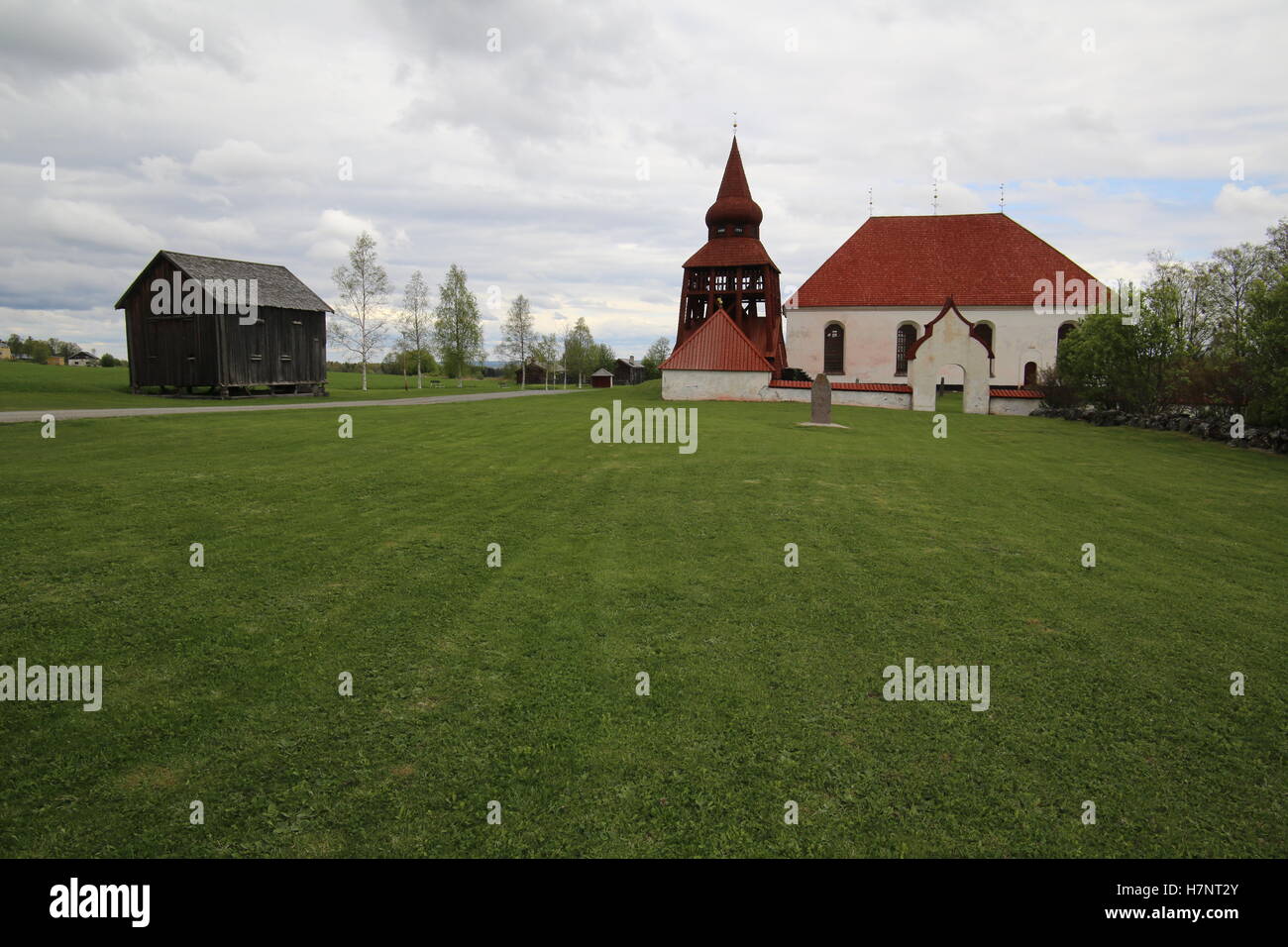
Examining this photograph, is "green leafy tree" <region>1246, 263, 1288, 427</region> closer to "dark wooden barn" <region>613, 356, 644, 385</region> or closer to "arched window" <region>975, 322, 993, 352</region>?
"arched window" <region>975, 322, 993, 352</region>

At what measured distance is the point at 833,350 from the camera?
168 ft

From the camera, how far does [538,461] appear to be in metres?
16.7

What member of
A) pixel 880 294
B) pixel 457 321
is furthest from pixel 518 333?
pixel 880 294

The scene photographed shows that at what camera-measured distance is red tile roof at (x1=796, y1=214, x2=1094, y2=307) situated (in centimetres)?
4775

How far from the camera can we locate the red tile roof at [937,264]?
157 ft

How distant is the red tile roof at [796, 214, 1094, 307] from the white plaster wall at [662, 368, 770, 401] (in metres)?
14.2

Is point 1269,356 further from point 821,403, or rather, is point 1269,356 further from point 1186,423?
point 821,403

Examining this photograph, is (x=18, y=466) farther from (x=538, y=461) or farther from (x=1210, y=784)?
(x=1210, y=784)

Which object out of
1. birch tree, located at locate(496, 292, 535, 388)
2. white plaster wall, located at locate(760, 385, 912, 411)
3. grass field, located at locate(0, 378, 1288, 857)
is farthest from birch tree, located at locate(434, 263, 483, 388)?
grass field, located at locate(0, 378, 1288, 857)
